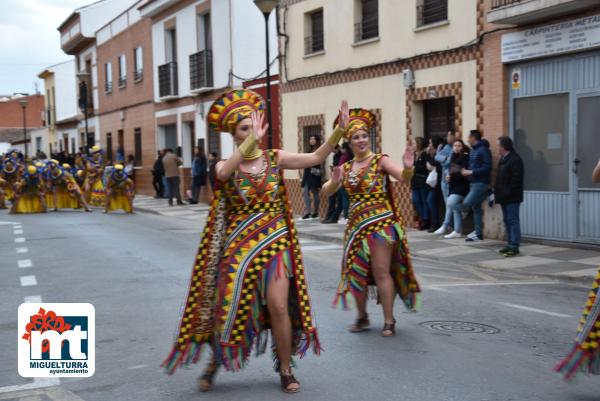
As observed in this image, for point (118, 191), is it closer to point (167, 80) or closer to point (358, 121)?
point (167, 80)

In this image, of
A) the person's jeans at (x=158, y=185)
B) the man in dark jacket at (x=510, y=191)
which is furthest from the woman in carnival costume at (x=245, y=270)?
the person's jeans at (x=158, y=185)

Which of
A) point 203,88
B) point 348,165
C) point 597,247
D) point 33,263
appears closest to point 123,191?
point 203,88

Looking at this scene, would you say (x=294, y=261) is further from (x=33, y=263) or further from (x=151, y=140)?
(x=151, y=140)

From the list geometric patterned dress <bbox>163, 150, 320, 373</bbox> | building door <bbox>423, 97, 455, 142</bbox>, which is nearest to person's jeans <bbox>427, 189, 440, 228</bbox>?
building door <bbox>423, 97, 455, 142</bbox>

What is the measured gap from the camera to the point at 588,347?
4.57 m

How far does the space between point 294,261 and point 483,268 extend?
6.34m

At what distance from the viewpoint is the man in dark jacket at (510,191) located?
11453 millimetres

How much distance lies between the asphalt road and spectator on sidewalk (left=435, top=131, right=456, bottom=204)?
286cm

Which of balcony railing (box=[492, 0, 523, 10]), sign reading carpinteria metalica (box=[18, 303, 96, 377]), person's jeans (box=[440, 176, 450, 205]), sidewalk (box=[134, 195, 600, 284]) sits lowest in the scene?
sidewalk (box=[134, 195, 600, 284])

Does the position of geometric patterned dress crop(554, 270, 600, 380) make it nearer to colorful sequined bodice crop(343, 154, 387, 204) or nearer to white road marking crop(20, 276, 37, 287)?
colorful sequined bodice crop(343, 154, 387, 204)

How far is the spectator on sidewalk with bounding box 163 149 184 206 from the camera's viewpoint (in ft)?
81.1

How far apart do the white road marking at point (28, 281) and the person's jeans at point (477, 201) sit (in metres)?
7.24

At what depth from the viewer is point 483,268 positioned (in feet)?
35.2

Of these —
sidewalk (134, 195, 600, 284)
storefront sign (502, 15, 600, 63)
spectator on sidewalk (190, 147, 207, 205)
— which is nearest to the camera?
sidewalk (134, 195, 600, 284)
